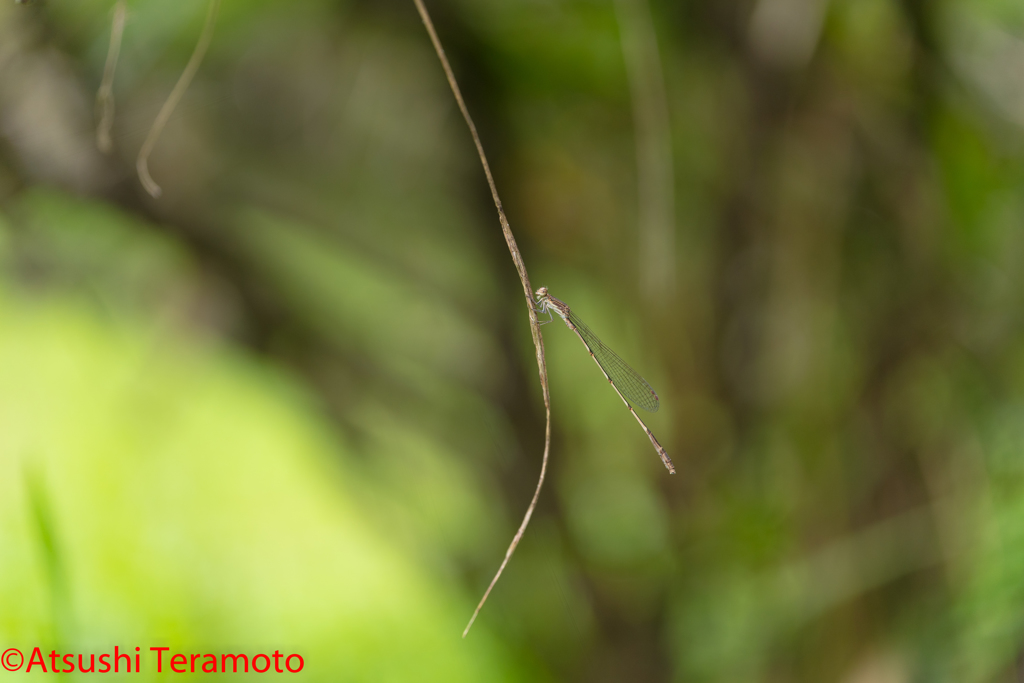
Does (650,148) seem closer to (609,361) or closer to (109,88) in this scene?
(609,361)

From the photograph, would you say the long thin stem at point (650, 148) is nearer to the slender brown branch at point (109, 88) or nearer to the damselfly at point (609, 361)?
the damselfly at point (609, 361)

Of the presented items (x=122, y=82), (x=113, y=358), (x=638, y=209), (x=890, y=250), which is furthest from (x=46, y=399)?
(x=890, y=250)

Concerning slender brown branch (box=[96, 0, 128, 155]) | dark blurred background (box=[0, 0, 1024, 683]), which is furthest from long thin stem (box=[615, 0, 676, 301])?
slender brown branch (box=[96, 0, 128, 155])

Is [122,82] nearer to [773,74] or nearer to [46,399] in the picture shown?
[46,399]

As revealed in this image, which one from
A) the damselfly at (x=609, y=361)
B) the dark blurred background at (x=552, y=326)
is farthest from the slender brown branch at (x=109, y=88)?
the damselfly at (x=609, y=361)

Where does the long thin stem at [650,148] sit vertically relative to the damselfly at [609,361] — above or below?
above

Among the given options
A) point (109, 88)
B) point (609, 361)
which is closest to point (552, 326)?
point (609, 361)
